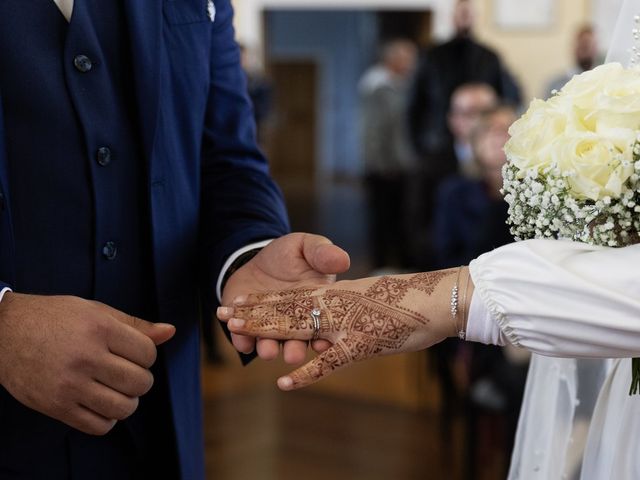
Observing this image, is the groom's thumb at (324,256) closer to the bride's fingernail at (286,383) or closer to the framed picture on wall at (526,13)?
the bride's fingernail at (286,383)

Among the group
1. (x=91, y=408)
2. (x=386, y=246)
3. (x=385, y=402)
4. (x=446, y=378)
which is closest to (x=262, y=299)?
(x=91, y=408)

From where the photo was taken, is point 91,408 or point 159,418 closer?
point 91,408

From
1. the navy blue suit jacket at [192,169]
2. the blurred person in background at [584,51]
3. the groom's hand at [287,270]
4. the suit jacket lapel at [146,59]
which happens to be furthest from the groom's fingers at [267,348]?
the blurred person in background at [584,51]

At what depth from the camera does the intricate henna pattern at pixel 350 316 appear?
1486 millimetres

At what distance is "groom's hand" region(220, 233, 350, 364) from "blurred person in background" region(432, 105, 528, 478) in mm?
2078

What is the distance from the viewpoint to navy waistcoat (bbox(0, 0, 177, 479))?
1521 millimetres

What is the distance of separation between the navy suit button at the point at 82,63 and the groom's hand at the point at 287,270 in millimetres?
427

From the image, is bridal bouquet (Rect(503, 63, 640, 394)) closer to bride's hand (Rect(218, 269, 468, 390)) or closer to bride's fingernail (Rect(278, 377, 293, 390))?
bride's hand (Rect(218, 269, 468, 390))

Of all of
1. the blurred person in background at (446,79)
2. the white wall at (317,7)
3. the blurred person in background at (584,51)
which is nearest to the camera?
the blurred person in background at (446,79)

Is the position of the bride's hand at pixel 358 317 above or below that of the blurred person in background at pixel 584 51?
above

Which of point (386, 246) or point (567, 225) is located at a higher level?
point (567, 225)

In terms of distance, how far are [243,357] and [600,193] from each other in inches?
26.6

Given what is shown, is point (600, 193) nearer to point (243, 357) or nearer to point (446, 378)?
point (243, 357)

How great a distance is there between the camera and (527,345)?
4.66ft
